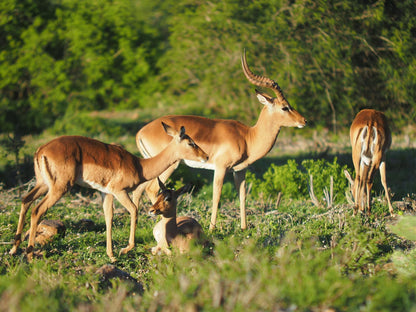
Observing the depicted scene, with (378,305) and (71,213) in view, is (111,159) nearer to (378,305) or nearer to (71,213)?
(71,213)

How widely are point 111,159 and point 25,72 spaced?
1079 cm

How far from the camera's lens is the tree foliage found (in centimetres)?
1167

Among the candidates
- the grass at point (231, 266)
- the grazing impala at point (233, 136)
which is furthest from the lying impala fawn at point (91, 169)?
the grazing impala at point (233, 136)

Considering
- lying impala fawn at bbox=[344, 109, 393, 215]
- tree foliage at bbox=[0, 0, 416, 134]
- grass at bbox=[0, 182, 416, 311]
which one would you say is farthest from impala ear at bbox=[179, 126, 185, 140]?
tree foliage at bbox=[0, 0, 416, 134]

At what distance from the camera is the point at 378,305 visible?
→ 312cm

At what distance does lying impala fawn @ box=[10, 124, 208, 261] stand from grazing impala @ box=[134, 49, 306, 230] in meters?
0.95

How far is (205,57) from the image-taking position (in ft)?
43.8

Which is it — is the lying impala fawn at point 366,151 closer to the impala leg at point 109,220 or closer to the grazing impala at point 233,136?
the grazing impala at point 233,136

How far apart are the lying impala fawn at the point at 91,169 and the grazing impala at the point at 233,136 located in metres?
0.95

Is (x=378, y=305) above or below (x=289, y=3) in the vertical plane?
below

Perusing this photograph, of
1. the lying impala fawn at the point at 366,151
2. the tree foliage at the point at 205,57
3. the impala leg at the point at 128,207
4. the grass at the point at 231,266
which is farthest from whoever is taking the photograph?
the tree foliage at the point at 205,57

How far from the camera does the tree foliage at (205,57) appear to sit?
38.3ft

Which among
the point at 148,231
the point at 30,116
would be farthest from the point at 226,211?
the point at 30,116

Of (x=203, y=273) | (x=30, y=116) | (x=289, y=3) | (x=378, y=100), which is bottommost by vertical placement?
(x=30, y=116)
